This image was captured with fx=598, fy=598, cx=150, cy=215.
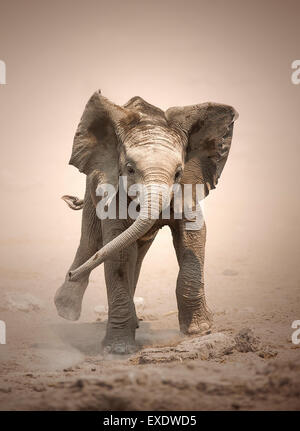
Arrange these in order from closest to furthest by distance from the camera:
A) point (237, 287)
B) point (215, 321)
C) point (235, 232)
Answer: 1. point (215, 321)
2. point (237, 287)
3. point (235, 232)

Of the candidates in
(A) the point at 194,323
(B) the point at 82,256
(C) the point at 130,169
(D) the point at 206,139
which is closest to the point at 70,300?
(B) the point at 82,256

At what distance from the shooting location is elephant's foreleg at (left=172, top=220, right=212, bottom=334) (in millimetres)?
4766

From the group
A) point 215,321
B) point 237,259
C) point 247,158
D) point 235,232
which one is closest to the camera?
point 215,321

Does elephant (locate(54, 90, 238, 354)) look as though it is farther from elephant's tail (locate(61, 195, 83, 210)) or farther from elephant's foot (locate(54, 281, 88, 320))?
elephant's tail (locate(61, 195, 83, 210))

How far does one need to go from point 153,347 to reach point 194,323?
0.51 metres

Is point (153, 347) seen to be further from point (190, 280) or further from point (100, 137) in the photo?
point (100, 137)

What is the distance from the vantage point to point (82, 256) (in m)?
5.66

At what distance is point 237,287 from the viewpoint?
725 centimetres

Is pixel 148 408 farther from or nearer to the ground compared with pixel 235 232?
nearer to the ground

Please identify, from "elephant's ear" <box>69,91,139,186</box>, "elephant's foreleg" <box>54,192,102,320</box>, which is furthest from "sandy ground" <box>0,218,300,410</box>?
"elephant's ear" <box>69,91,139,186</box>

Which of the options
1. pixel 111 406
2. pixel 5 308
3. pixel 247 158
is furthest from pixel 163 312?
pixel 247 158

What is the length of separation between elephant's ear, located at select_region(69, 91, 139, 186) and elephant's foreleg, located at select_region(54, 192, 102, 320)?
63 cm
